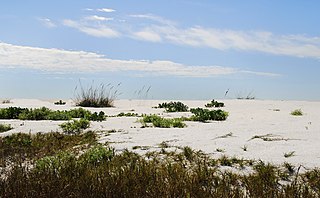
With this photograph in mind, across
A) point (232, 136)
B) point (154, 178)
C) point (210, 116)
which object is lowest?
point (154, 178)

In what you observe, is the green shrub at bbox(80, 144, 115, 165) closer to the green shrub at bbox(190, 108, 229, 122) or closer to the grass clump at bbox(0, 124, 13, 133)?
the grass clump at bbox(0, 124, 13, 133)

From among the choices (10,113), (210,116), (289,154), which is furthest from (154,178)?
(10,113)

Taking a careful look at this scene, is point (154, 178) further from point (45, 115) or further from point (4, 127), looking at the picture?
Answer: point (45, 115)

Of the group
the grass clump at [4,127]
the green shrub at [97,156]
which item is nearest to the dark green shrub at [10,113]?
the grass clump at [4,127]

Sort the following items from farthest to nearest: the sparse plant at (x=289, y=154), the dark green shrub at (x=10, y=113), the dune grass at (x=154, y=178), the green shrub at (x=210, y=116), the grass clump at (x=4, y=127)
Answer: the dark green shrub at (x=10, y=113), the green shrub at (x=210, y=116), the grass clump at (x=4, y=127), the sparse plant at (x=289, y=154), the dune grass at (x=154, y=178)

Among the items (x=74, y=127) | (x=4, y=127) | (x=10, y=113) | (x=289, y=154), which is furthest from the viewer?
(x=10, y=113)

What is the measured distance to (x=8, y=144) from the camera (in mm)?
9664

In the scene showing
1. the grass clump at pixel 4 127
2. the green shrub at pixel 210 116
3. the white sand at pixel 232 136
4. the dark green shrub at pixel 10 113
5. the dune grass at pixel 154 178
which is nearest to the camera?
the dune grass at pixel 154 178

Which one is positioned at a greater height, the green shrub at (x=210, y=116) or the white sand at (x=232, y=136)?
the green shrub at (x=210, y=116)

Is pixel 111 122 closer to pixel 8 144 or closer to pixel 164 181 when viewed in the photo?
pixel 8 144

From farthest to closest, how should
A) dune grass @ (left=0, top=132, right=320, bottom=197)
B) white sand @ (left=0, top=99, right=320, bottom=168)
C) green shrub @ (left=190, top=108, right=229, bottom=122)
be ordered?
green shrub @ (left=190, top=108, right=229, bottom=122) < white sand @ (left=0, top=99, right=320, bottom=168) < dune grass @ (left=0, top=132, right=320, bottom=197)

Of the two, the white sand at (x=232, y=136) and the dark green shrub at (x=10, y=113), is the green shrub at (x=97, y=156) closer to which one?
the white sand at (x=232, y=136)

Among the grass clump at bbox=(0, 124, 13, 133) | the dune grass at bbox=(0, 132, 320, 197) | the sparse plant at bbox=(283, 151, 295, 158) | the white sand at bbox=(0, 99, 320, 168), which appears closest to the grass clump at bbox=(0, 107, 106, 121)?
the white sand at bbox=(0, 99, 320, 168)

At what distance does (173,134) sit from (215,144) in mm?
1493
